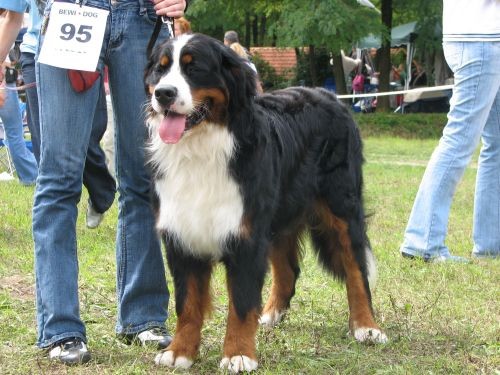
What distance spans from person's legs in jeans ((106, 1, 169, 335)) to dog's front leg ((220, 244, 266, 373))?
→ 0.57 meters

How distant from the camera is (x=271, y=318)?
4.59 metres

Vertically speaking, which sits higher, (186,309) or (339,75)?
(186,309)

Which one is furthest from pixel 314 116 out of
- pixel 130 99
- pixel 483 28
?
pixel 483 28

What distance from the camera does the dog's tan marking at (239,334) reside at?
3619 millimetres

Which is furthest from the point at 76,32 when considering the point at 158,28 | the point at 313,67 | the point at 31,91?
the point at 313,67

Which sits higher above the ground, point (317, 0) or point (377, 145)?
point (317, 0)

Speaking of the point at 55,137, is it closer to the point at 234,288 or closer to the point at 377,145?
the point at 234,288

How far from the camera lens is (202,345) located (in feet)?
13.3

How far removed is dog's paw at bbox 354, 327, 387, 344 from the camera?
4242 mm

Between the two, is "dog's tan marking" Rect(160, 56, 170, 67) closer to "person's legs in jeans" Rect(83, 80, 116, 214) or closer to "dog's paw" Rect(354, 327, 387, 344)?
"dog's paw" Rect(354, 327, 387, 344)

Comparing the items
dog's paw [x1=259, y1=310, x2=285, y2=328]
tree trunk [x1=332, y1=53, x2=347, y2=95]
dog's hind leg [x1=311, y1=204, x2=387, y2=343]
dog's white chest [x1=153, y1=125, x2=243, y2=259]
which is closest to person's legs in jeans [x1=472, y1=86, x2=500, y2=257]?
dog's hind leg [x1=311, y1=204, x2=387, y2=343]

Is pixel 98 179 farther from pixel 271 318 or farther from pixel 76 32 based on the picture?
pixel 76 32

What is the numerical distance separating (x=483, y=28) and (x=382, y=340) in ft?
8.44

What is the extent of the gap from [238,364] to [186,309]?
34 centimetres
